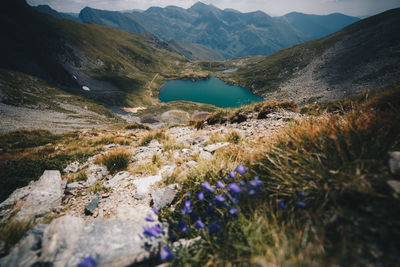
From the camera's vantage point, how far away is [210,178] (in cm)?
289

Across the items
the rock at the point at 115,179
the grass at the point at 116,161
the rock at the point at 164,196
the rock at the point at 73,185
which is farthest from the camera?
the grass at the point at 116,161

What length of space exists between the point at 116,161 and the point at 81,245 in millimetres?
3636

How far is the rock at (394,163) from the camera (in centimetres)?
174

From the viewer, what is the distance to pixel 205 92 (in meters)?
161

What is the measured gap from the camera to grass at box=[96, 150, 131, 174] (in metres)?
5.20

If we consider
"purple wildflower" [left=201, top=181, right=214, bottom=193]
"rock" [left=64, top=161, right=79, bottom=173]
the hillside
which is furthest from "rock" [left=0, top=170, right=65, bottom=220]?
the hillside

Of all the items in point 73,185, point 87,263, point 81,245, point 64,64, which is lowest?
point 73,185

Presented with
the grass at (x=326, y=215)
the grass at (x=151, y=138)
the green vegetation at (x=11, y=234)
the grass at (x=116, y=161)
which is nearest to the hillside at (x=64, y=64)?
the grass at (x=151, y=138)

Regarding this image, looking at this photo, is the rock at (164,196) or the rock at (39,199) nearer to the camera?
the rock at (164,196)

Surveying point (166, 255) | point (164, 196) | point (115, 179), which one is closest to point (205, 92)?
point (115, 179)

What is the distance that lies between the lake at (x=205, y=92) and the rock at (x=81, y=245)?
12640 centimetres

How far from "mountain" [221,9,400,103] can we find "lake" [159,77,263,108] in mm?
17885

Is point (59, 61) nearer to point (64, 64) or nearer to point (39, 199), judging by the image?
point (64, 64)

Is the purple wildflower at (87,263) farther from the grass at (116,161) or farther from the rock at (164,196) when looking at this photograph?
the grass at (116,161)
